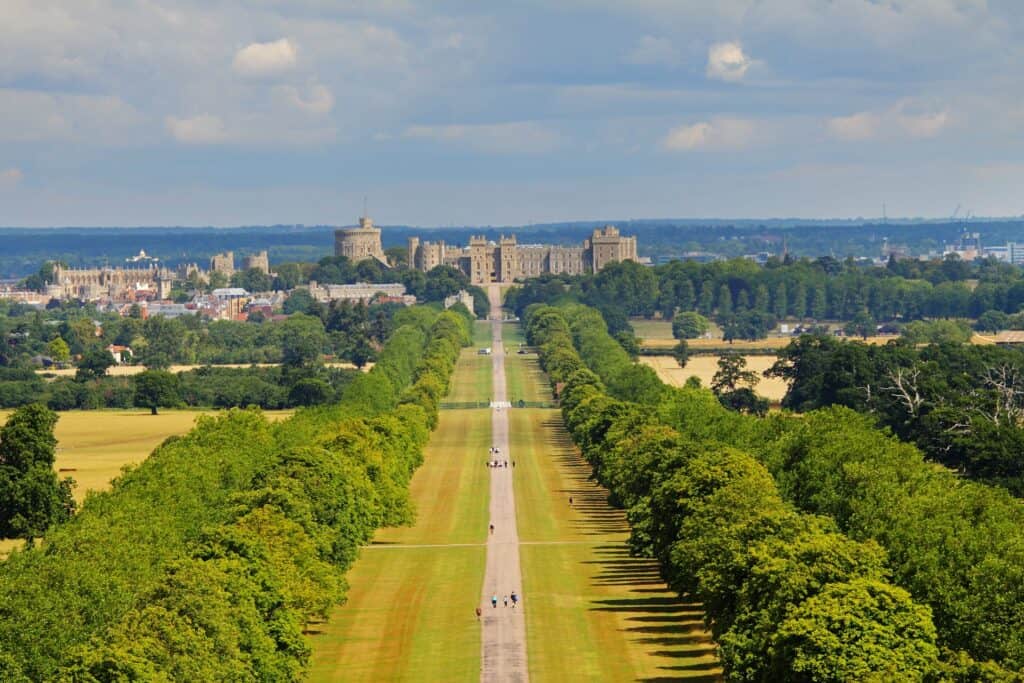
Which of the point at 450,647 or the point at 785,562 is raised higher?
the point at 785,562

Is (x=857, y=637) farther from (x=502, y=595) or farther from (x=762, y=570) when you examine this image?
(x=502, y=595)

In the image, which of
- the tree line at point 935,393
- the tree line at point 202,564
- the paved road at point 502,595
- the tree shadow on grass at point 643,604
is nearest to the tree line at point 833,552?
the tree shadow on grass at point 643,604

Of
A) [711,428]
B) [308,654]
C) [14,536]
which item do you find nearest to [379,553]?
[14,536]

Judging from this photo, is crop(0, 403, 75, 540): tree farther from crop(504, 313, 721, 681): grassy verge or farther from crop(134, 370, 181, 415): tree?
crop(134, 370, 181, 415): tree

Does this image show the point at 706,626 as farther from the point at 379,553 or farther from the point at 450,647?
the point at 379,553

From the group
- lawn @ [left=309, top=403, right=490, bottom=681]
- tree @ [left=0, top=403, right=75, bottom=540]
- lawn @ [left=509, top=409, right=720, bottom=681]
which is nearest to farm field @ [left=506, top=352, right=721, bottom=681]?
lawn @ [left=509, top=409, right=720, bottom=681]

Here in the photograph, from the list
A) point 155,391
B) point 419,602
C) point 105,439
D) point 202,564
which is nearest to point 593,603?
point 419,602
